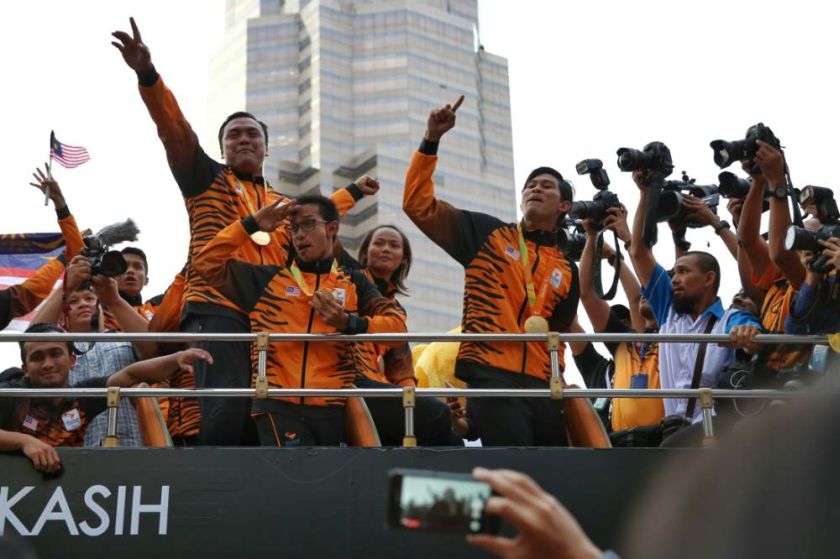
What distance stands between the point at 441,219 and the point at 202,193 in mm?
1513

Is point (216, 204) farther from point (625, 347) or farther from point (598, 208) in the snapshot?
point (625, 347)

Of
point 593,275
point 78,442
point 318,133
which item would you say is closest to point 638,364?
point 593,275

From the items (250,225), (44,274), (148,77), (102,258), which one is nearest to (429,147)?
(250,225)

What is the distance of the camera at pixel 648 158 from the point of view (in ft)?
26.6

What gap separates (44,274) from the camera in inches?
356

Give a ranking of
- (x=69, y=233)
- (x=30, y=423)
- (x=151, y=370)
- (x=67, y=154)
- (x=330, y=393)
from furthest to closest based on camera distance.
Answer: (x=67, y=154) < (x=69, y=233) < (x=151, y=370) < (x=30, y=423) < (x=330, y=393)

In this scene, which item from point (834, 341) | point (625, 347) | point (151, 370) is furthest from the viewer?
point (625, 347)

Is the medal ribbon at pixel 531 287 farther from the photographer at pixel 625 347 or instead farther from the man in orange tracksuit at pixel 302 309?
the photographer at pixel 625 347

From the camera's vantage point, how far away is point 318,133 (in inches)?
3674

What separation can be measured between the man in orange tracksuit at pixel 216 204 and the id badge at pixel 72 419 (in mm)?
700

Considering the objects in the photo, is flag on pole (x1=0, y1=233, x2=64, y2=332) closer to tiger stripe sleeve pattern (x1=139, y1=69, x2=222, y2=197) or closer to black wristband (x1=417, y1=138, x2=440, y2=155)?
tiger stripe sleeve pattern (x1=139, y1=69, x2=222, y2=197)

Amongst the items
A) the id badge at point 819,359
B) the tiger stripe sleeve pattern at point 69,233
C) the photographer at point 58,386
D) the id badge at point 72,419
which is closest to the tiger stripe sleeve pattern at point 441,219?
the photographer at point 58,386

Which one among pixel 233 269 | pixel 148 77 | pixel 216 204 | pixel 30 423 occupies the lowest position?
pixel 30 423

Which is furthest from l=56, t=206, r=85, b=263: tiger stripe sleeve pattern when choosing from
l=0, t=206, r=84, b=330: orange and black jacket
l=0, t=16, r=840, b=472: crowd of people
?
l=0, t=16, r=840, b=472: crowd of people
